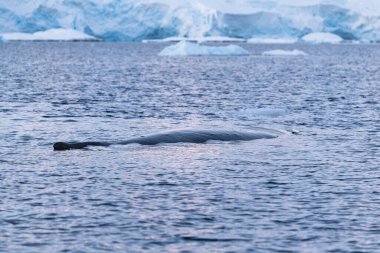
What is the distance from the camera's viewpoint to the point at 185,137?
2905 centimetres

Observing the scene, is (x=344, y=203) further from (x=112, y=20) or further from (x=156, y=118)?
(x=112, y=20)

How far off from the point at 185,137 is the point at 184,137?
0.04 m

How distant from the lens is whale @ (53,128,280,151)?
27312 mm

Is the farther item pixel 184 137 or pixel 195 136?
pixel 195 136

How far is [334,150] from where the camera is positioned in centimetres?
2766

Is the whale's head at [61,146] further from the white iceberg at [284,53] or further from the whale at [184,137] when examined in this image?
the white iceberg at [284,53]

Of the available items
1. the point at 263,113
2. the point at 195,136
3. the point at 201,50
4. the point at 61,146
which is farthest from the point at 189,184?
the point at 201,50

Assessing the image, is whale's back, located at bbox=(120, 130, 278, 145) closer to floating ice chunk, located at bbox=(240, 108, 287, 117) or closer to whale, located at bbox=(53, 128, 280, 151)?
whale, located at bbox=(53, 128, 280, 151)

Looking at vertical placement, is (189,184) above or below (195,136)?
below

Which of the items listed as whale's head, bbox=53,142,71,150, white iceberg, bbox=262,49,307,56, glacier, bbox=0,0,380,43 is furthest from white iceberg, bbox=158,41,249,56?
whale's head, bbox=53,142,71,150

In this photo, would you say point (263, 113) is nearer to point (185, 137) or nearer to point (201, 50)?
point (185, 137)

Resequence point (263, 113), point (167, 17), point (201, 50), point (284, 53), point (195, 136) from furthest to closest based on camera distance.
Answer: point (167, 17), point (284, 53), point (201, 50), point (263, 113), point (195, 136)

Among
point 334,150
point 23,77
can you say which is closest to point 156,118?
point 334,150

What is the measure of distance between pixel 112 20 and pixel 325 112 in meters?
157
